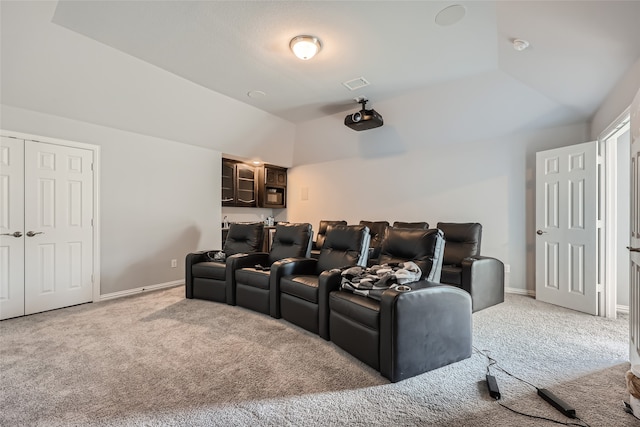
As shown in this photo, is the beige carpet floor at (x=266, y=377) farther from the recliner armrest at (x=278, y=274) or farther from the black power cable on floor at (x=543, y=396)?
the recliner armrest at (x=278, y=274)

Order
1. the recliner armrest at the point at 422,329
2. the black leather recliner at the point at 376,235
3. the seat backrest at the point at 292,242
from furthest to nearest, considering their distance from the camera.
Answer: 1. the black leather recliner at the point at 376,235
2. the seat backrest at the point at 292,242
3. the recliner armrest at the point at 422,329

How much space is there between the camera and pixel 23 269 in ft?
11.1

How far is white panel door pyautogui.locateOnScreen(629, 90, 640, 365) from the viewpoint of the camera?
2014 millimetres

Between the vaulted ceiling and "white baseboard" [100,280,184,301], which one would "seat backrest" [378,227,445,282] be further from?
"white baseboard" [100,280,184,301]

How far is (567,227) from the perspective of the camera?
3.59 meters

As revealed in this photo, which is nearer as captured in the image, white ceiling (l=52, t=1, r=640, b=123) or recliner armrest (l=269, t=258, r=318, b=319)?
white ceiling (l=52, t=1, r=640, b=123)

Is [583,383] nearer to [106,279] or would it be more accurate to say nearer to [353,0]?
[353,0]

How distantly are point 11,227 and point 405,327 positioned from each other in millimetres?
4173

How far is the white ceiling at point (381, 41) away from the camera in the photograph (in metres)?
2.39

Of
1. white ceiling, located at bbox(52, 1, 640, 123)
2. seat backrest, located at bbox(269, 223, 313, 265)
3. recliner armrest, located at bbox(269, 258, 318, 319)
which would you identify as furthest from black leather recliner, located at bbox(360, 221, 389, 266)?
white ceiling, located at bbox(52, 1, 640, 123)

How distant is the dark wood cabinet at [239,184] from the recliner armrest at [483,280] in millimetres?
4197

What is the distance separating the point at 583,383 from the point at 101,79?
5.12 metres

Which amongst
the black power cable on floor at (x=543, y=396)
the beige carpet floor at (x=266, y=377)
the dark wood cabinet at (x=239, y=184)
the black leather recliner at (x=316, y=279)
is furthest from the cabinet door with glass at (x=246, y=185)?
the black power cable on floor at (x=543, y=396)

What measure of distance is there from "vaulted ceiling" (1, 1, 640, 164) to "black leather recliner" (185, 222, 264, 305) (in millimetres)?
2003
